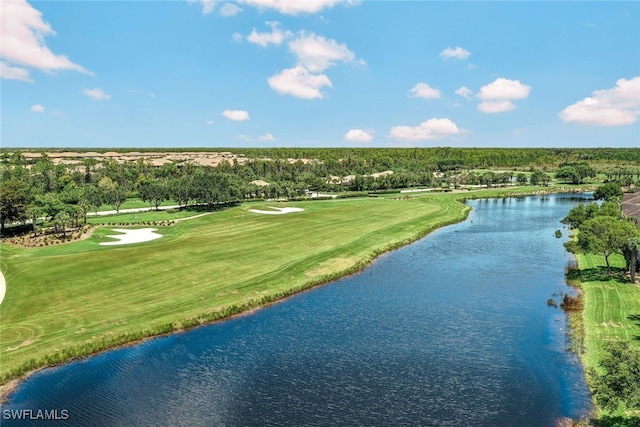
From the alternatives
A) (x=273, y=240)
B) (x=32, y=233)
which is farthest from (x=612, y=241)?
(x=32, y=233)

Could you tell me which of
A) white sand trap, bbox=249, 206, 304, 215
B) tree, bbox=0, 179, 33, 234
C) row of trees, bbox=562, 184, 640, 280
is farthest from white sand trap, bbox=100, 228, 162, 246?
row of trees, bbox=562, 184, 640, 280

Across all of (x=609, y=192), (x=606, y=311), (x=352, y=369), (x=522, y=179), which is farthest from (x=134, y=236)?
(x=522, y=179)

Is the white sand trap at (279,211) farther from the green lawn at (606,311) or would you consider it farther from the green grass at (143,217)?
the green lawn at (606,311)

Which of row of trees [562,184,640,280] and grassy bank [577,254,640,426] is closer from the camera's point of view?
grassy bank [577,254,640,426]

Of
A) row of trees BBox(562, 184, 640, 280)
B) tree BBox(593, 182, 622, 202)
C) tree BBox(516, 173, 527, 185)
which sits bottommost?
row of trees BBox(562, 184, 640, 280)

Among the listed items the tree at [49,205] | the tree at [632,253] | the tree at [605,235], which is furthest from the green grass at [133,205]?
the tree at [632,253]

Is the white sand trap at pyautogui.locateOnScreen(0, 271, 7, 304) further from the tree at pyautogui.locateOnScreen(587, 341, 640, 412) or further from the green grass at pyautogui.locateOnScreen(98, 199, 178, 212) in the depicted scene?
the green grass at pyautogui.locateOnScreen(98, 199, 178, 212)
